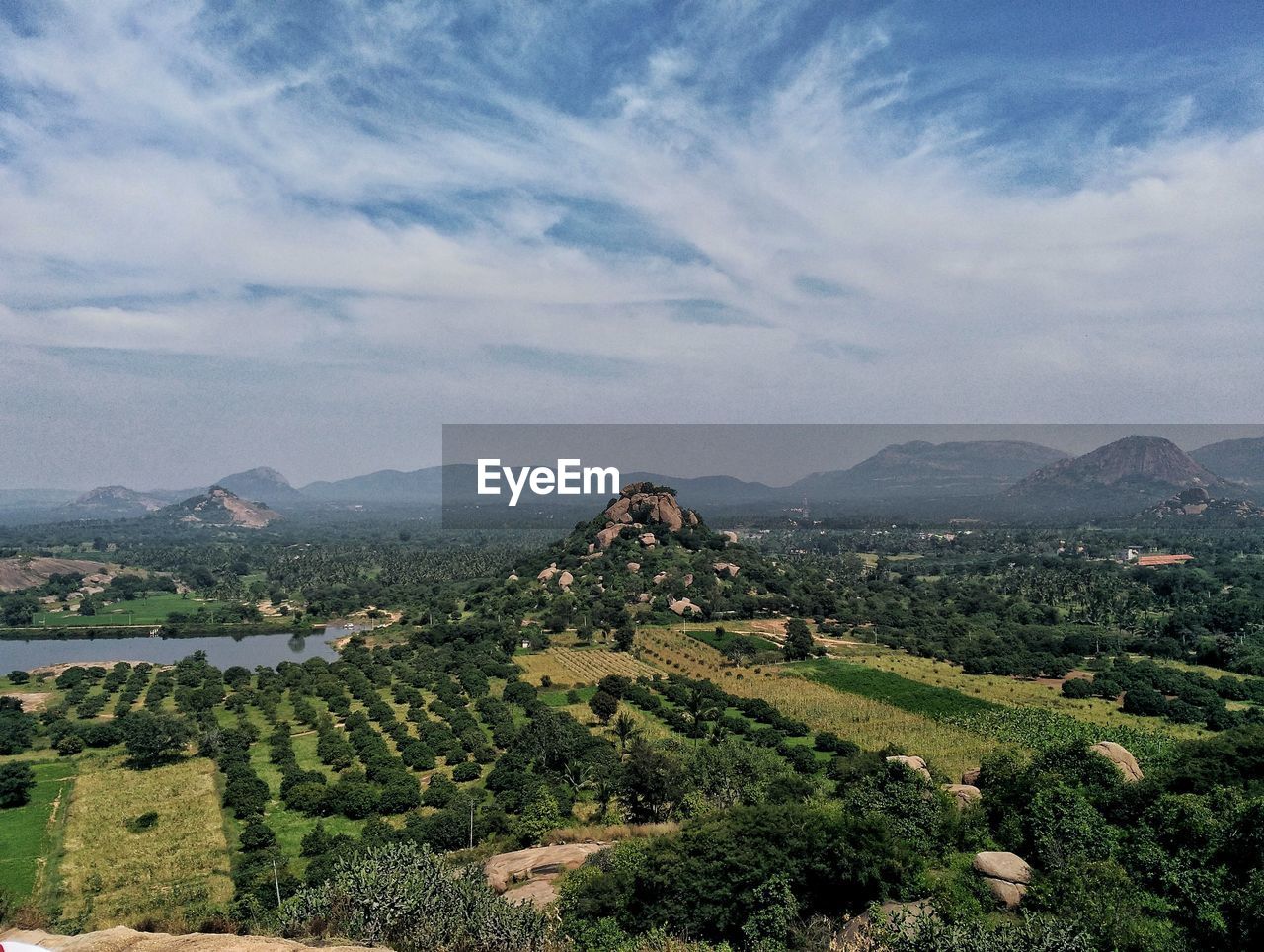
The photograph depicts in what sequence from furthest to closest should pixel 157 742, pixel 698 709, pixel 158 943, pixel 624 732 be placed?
pixel 698 709 → pixel 624 732 → pixel 157 742 → pixel 158 943

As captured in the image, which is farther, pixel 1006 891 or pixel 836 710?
pixel 836 710

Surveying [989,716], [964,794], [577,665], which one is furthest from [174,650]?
[964,794]

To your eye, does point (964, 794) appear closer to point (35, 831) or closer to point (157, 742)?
point (35, 831)

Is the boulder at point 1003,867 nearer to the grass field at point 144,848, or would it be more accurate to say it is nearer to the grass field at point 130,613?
the grass field at point 144,848

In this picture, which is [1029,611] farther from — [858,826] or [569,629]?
[858,826]

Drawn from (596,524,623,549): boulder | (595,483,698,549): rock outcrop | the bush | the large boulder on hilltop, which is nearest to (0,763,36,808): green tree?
the bush

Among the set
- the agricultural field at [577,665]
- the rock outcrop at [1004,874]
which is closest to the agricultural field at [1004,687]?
the agricultural field at [577,665]
